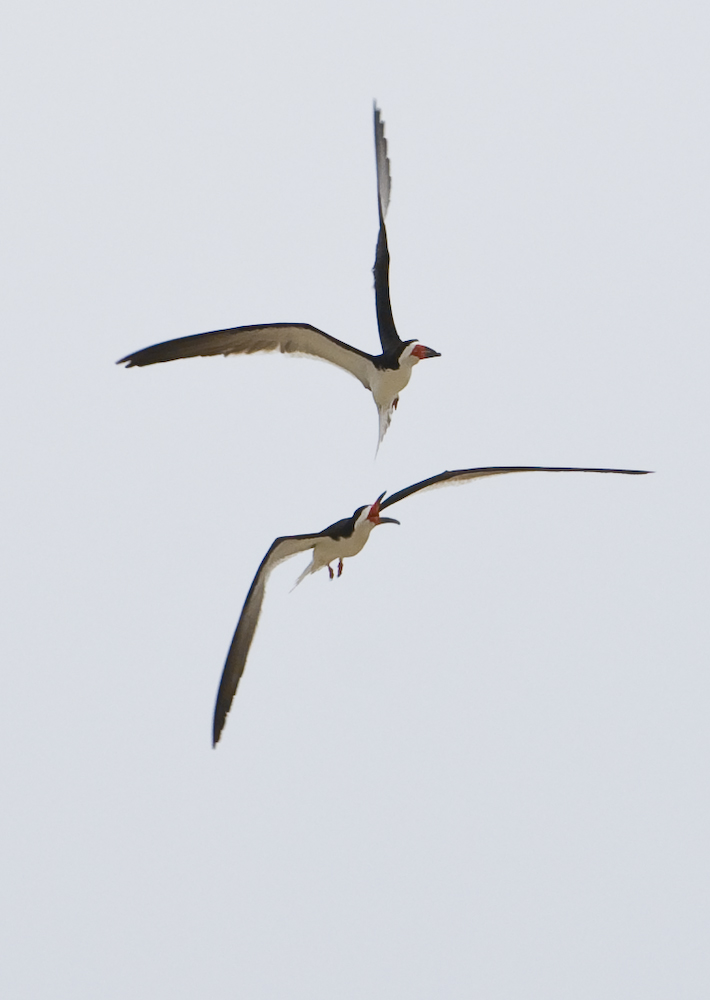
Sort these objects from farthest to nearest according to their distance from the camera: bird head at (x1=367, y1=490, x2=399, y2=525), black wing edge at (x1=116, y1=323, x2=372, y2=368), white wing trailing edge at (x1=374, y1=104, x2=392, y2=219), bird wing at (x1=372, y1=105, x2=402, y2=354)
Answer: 1. white wing trailing edge at (x1=374, y1=104, x2=392, y2=219)
2. bird wing at (x1=372, y1=105, x2=402, y2=354)
3. bird head at (x1=367, y1=490, x2=399, y2=525)
4. black wing edge at (x1=116, y1=323, x2=372, y2=368)

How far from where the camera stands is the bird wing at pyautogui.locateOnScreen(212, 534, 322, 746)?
1173 cm

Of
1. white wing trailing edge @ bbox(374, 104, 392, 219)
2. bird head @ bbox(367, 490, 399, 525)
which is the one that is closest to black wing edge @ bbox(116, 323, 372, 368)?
bird head @ bbox(367, 490, 399, 525)

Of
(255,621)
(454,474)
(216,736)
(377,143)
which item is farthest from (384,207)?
(216,736)

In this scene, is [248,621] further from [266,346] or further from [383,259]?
[383,259]

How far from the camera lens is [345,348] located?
12.2m

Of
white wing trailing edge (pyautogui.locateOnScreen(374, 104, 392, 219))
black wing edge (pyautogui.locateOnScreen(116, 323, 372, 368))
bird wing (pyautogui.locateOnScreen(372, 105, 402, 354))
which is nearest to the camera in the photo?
black wing edge (pyautogui.locateOnScreen(116, 323, 372, 368))

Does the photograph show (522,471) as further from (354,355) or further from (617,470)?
(354,355)

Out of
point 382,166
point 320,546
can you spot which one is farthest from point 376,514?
point 382,166

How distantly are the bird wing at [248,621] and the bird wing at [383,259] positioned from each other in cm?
172

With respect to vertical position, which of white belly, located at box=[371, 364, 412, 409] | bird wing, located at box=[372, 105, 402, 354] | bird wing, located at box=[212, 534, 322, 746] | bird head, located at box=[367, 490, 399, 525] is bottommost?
bird wing, located at box=[212, 534, 322, 746]

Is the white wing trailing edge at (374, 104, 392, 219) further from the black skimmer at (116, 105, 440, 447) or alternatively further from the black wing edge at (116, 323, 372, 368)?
the black wing edge at (116, 323, 372, 368)

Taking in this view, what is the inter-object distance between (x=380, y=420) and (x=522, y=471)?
1.17 metres

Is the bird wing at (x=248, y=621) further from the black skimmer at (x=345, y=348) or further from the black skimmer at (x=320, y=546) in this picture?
the black skimmer at (x=345, y=348)

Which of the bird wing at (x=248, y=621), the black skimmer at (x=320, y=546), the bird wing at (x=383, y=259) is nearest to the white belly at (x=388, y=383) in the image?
the bird wing at (x=383, y=259)
